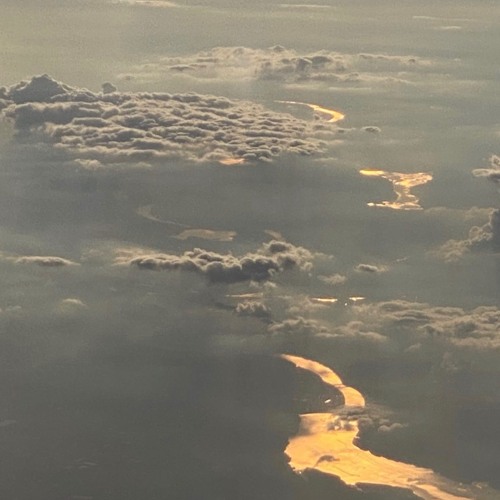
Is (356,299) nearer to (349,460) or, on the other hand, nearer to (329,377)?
(329,377)

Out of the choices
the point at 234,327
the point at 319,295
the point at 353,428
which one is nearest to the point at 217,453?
the point at 353,428

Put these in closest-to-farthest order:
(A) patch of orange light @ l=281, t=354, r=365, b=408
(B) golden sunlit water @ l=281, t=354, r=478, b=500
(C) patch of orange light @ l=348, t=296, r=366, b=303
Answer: (B) golden sunlit water @ l=281, t=354, r=478, b=500 < (A) patch of orange light @ l=281, t=354, r=365, b=408 < (C) patch of orange light @ l=348, t=296, r=366, b=303

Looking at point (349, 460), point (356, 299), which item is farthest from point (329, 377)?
point (356, 299)

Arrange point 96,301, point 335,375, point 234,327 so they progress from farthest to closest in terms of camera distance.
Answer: point 96,301, point 234,327, point 335,375

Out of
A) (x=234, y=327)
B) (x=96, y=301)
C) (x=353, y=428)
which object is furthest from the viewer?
(x=96, y=301)

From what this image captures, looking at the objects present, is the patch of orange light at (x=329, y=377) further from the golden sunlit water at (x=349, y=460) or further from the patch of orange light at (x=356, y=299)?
the patch of orange light at (x=356, y=299)

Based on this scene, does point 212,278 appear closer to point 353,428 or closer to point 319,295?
point 319,295

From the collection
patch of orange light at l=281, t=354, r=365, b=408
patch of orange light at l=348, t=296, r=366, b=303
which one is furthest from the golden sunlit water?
patch of orange light at l=348, t=296, r=366, b=303

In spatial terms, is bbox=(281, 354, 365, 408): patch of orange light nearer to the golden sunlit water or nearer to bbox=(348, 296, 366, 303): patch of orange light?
the golden sunlit water

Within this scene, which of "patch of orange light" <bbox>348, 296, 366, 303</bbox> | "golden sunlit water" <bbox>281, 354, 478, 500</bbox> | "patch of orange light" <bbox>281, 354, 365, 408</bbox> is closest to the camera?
"golden sunlit water" <bbox>281, 354, 478, 500</bbox>

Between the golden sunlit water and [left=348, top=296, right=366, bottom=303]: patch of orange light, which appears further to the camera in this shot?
[left=348, top=296, right=366, bottom=303]: patch of orange light
